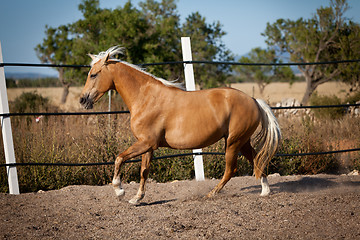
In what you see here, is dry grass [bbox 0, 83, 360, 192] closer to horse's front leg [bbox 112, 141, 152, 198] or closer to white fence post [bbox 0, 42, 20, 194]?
white fence post [bbox 0, 42, 20, 194]

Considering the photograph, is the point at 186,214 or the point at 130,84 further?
the point at 130,84

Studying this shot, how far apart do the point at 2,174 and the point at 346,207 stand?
5.23 metres

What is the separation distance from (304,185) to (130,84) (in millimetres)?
3191

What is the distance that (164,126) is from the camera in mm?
4625

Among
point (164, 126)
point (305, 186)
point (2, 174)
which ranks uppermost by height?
point (164, 126)

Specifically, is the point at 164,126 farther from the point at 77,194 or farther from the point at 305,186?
the point at 305,186

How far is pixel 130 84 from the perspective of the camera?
4730 millimetres

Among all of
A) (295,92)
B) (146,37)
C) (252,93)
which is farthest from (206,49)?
(295,92)

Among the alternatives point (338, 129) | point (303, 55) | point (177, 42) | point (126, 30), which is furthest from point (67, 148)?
point (303, 55)

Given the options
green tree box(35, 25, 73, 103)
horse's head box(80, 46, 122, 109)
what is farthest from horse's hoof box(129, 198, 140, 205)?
green tree box(35, 25, 73, 103)

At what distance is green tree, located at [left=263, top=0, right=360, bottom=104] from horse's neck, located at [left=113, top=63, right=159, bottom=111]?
739 inches

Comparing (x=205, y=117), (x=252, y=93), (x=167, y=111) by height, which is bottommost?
(x=252, y=93)

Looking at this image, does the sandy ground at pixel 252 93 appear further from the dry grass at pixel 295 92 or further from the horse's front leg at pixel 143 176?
the horse's front leg at pixel 143 176

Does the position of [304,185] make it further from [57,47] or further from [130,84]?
[57,47]
